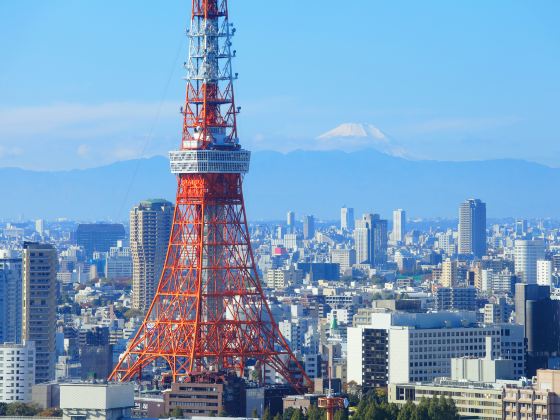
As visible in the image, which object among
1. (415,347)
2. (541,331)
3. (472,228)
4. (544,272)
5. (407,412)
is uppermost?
(472,228)

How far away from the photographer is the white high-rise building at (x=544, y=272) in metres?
124

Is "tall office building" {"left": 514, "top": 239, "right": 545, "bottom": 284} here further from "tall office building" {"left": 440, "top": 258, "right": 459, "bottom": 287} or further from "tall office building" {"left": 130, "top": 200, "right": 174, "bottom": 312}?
"tall office building" {"left": 130, "top": 200, "right": 174, "bottom": 312}

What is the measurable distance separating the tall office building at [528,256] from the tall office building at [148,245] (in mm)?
25608

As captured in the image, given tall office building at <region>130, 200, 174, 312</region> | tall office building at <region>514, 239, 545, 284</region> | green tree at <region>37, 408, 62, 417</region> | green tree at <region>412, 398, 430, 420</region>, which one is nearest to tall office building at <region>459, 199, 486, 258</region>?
tall office building at <region>514, 239, 545, 284</region>

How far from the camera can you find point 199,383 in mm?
56281

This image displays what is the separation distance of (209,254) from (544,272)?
2721 inches

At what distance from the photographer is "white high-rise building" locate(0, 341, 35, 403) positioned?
211 feet

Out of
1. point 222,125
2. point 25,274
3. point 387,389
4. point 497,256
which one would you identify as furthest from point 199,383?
point 497,256

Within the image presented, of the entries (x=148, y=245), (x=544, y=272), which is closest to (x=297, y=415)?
(x=148, y=245)

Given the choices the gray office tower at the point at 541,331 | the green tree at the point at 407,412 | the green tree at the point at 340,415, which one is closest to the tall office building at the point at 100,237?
the gray office tower at the point at 541,331

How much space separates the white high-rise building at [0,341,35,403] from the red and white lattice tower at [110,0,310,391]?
3963mm

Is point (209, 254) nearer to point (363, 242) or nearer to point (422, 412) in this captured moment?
point (422, 412)

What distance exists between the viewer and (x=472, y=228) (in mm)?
181000

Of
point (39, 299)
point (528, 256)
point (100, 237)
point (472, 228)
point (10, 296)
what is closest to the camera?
point (39, 299)
